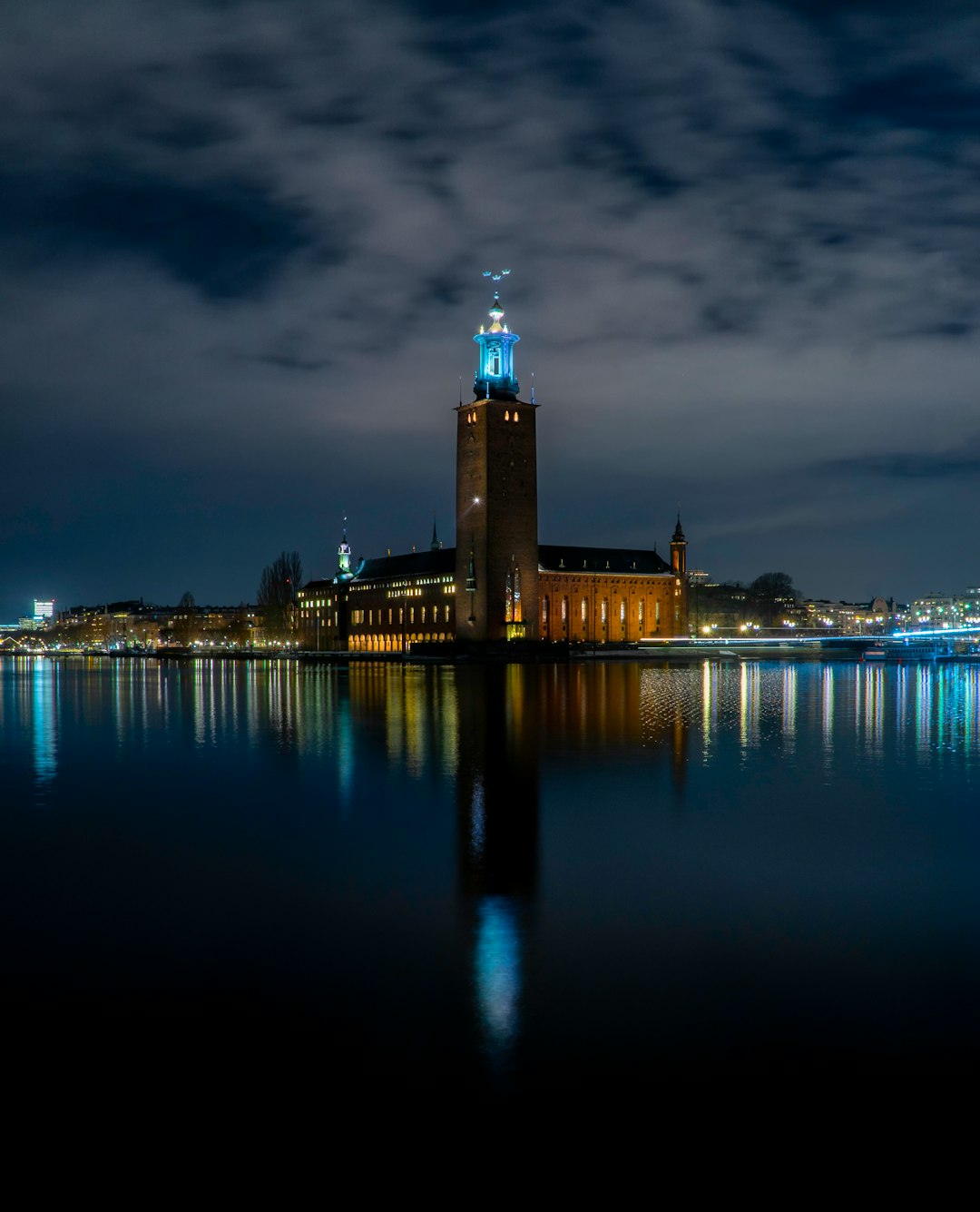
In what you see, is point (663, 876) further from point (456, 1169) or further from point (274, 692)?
point (274, 692)

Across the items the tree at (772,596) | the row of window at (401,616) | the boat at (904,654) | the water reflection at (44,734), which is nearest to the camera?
the water reflection at (44,734)

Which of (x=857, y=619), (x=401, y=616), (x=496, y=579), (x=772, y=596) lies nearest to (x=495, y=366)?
(x=496, y=579)

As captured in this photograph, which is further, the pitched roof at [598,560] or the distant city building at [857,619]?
the distant city building at [857,619]

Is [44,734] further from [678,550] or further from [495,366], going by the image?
[678,550]

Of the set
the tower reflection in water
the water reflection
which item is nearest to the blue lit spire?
the water reflection

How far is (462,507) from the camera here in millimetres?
82938

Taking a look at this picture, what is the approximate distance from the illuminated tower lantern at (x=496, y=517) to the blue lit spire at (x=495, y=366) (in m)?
0.10

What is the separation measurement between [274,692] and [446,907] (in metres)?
28.2

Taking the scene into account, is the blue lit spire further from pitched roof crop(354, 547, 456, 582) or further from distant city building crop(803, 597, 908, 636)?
distant city building crop(803, 597, 908, 636)

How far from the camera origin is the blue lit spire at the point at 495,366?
83062 millimetres

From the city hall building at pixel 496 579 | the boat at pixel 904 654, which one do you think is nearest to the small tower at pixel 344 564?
the city hall building at pixel 496 579

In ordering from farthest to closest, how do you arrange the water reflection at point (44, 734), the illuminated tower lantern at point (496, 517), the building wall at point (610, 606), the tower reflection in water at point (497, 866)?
the building wall at point (610, 606) < the illuminated tower lantern at point (496, 517) < the water reflection at point (44, 734) < the tower reflection in water at point (497, 866)

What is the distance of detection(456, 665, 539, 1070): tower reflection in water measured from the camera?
17.6 ft

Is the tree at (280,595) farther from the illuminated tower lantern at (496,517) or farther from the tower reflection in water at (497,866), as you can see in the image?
the tower reflection in water at (497,866)
